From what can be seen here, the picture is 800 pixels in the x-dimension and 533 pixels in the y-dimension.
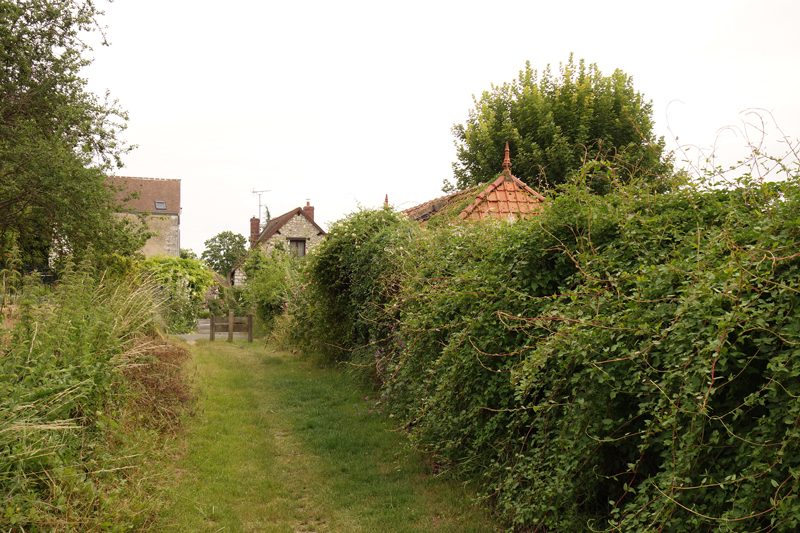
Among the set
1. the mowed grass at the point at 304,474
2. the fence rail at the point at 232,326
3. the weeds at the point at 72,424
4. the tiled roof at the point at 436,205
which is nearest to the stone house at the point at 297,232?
the fence rail at the point at 232,326

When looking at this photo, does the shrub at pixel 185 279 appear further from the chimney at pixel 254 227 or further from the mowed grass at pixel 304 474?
the chimney at pixel 254 227

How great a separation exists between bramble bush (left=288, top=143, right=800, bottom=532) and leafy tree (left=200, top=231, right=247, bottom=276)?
58.8m

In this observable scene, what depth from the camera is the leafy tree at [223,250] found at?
61.1 metres

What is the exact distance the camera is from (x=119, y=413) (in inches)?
189

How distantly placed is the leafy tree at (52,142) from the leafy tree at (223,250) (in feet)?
147

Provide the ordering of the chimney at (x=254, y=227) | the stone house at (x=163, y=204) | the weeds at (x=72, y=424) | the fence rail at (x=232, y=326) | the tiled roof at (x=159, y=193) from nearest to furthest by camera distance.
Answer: the weeds at (x=72, y=424)
the fence rail at (x=232, y=326)
the stone house at (x=163, y=204)
the tiled roof at (x=159, y=193)
the chimney at (x=254, y=227)

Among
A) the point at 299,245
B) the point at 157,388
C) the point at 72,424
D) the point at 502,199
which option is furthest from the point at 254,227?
the point at 72,424

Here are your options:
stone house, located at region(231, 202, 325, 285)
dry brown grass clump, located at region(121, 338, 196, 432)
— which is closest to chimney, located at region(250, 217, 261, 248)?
stone house, located at region(231, 202, 325, 285)

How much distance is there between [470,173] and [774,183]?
21.1 m

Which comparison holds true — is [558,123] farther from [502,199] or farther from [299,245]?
[299,245]

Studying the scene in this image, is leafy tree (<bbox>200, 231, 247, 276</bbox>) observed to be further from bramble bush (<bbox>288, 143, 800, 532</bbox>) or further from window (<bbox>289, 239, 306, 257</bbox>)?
bramble bush (<bbox>288, 143, 800, 532</bbox>)

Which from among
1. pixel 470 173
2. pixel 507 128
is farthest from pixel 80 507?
pixel 470 173

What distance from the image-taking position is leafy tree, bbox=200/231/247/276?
6109 centimetres

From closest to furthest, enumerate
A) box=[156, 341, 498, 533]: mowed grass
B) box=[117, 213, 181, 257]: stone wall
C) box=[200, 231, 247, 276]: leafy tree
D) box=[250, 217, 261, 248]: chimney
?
box=[156, 341, 498, 533]: mowed grass, box=[117, 213, 181, 257]: stone wall, box=[250, 217, 261, 248]: chimney, box=[200, 231, 247, 276]: leafy tree
